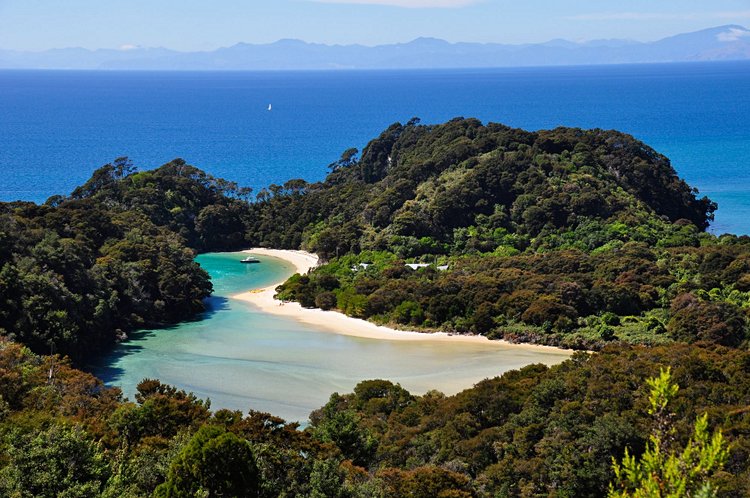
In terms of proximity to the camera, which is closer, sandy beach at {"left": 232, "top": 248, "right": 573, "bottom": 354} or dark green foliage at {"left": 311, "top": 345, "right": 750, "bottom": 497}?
dark green foliage at {"left": 311, "top": 345, "right": 750, "bottom": 497}

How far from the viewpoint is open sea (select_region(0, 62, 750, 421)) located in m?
27.8

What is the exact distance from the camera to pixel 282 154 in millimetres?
91062

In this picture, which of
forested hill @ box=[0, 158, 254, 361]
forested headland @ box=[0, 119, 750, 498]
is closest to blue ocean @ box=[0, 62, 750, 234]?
forested headland @ box=[0, 119, 750, 498]

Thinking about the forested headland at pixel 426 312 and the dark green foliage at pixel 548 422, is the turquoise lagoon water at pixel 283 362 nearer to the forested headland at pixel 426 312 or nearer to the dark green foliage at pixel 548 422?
the forested headland at pixel 426 312

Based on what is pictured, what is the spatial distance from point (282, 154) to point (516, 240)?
51339mm

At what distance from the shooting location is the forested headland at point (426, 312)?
1458cm

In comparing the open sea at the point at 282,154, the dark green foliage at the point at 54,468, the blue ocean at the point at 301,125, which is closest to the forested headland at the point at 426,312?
the dark green foliage at the point at 54,468

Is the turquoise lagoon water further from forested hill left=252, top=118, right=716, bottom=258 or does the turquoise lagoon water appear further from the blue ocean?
the blue ocean

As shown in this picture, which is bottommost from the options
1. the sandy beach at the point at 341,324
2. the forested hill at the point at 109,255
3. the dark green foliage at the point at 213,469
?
the sandy beach at the point at 341,324

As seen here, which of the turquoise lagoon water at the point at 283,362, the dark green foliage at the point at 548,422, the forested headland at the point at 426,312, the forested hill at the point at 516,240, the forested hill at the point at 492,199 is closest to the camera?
the forested headland at the point at 426,312

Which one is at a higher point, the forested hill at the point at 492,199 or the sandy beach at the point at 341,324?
the forested hill at the point at 492,199

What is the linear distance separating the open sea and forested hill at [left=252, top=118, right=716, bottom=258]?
4.28m

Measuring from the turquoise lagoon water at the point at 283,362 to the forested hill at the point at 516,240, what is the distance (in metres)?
2.80

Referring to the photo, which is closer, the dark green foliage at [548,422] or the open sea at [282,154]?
the dark green foliage at [548,422]
